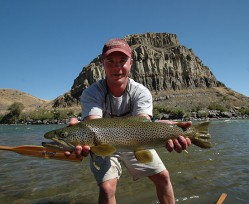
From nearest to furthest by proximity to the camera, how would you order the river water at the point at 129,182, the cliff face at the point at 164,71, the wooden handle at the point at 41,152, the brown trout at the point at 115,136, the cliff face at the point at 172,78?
the brown trout at the point at 115,136 → the wooden handle at the point at 41,152 → the river water at the point at 129,182 → the cliff face at the point at 172,78 → the cliff face at the point at 164,71

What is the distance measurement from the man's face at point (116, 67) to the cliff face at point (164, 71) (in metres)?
114

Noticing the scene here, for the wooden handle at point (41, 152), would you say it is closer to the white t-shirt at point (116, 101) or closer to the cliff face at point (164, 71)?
the white t-shirt at point (116, 101)

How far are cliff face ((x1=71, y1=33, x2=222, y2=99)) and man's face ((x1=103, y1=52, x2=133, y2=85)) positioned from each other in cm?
11420

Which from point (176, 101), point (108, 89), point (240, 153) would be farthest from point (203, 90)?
point (108, 89)

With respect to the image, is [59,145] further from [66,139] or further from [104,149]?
[104,149]

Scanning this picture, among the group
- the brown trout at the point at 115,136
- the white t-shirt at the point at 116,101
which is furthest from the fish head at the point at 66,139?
the white t-shirt at the point at 116,101

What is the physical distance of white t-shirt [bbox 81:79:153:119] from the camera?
15.9 feet

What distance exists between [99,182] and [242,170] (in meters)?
5.45

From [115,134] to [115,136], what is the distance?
3cm

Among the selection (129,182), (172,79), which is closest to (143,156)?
(129,182)

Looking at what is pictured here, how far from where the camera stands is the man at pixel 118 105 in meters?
4.62

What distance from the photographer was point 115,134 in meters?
4.01

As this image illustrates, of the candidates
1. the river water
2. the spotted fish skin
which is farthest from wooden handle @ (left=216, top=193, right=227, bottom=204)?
the spotted fish skin

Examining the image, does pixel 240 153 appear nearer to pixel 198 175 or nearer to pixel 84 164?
pixel 198 175
